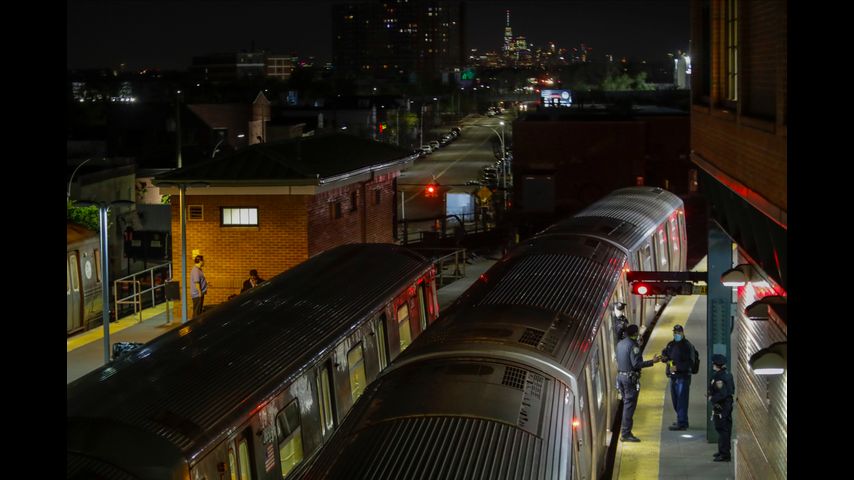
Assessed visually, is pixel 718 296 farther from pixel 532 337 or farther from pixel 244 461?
pixel 244 461

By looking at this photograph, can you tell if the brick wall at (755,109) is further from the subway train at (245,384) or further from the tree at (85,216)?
the tree at (85,216)

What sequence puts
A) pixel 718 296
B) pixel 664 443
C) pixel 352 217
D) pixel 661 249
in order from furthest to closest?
pixel 352 217 → pixel 661 249 → pixel 718 296 → pixel 664 443

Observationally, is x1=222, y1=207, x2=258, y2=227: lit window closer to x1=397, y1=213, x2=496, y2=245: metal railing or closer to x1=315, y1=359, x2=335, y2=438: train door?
x1=315, y1=359, x2=335, y2=438: train door

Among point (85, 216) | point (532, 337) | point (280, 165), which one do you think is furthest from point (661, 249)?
point (85, 216)

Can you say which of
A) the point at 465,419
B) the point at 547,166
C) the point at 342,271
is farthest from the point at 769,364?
the point at 547,166

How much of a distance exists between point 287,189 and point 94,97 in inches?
4420

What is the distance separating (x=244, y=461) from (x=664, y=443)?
7097mm

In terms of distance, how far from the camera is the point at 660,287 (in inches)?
588

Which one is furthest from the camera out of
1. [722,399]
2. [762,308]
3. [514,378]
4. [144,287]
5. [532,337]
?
[144,287]

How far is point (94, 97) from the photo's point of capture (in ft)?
413

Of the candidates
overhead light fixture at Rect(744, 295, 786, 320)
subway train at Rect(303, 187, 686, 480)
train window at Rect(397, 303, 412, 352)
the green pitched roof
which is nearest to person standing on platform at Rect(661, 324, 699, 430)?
subway train at Rect(303, 187, 686, 480)

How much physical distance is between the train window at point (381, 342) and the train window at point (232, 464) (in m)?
4.81

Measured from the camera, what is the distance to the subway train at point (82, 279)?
21438 mm
